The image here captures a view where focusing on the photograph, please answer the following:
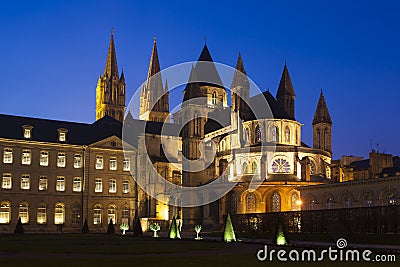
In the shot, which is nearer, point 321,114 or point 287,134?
point 287,134

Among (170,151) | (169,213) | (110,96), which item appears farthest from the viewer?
(110,96)

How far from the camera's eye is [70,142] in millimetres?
72500

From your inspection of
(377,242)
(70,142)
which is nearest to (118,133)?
(70,142)

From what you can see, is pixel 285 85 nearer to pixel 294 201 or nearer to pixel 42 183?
pixel 294 201

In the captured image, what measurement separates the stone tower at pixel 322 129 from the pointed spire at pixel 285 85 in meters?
9.14

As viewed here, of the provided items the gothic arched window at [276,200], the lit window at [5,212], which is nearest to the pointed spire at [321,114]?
the gothic arched window at [276,200]

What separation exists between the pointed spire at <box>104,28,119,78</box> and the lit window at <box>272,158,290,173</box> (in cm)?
5690

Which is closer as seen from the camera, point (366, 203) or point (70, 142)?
point (366, 203)

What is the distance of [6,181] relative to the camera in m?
67.2

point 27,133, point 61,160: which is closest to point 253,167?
point 61,160

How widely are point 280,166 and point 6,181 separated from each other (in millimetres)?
36881

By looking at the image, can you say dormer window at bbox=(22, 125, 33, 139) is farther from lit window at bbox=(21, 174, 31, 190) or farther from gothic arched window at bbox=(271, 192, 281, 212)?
gothic arched window at bbox=(271, 192, 281, 212)

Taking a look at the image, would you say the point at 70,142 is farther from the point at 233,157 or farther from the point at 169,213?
the point at 233,157

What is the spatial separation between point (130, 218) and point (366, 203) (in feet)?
105
